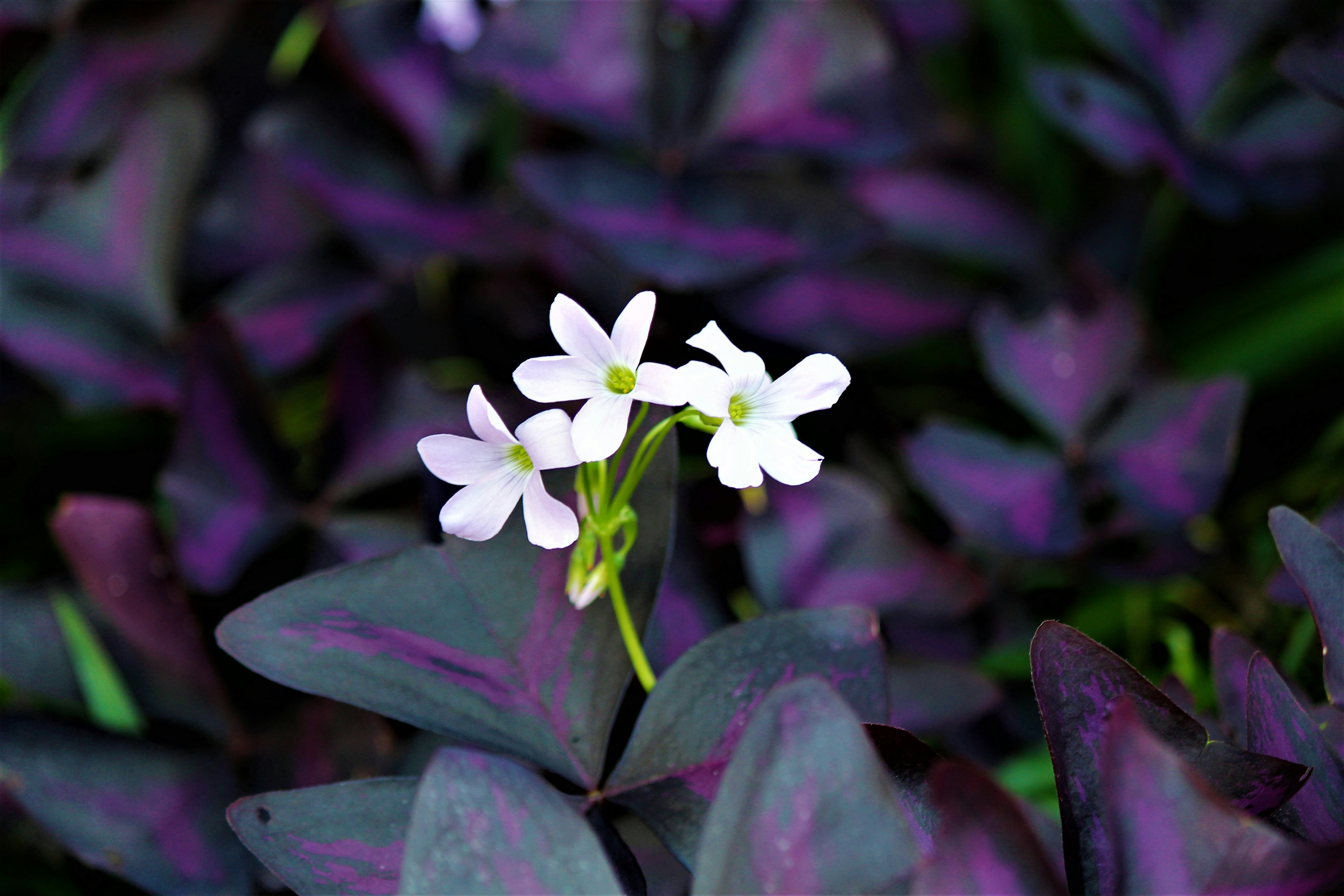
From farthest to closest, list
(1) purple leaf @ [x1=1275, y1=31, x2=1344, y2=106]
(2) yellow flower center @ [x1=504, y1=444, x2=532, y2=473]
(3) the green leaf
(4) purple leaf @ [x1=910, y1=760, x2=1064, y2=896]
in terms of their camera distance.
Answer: (3) the green leaf, (1) purple leaf @ [x1=1275, y1=31, x2=1344, y2=106], (2) yellow flower center @ [x1=504, y1=444, x2=532, y2=473], (4) purple leaf @ [x1=910, y1=760, x2=1064, y2=896]

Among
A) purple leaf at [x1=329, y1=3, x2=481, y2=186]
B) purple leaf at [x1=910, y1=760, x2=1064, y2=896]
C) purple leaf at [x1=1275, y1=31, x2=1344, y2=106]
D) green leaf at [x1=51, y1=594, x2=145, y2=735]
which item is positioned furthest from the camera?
purple leaf at [x1=329, y1=3, x2=481, y2=186]

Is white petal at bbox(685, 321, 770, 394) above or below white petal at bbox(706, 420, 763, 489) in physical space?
above

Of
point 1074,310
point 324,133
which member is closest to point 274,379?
point 324,133

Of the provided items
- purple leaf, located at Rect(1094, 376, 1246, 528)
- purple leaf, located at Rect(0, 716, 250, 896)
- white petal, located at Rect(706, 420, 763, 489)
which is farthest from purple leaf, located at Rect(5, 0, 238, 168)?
purple leaf, located at Rect(1094, 376, 1246, 528)

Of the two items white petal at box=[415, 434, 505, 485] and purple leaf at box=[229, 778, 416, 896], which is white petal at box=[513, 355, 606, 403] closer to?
white petal at box=[415, 434, 505, 485]

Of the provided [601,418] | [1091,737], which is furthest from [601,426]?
[1091,737]

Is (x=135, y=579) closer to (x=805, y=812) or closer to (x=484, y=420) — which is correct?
(x=484, y=420)

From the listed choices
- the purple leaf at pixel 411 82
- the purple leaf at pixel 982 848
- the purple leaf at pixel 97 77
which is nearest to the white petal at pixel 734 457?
the purple leaf at pixel 982 848
